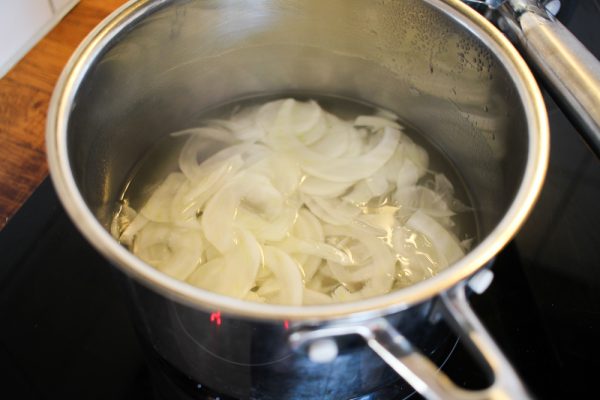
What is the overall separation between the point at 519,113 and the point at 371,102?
0.41 m

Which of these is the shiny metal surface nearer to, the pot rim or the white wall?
the pot rim

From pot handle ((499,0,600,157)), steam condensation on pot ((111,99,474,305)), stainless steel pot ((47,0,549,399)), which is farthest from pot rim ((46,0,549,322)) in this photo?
steam condensation on pot ((111,99,474,305))

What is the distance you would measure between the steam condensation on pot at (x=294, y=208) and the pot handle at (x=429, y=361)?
0.23 meters

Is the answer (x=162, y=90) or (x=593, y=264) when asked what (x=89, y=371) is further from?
(x=593, y=264)

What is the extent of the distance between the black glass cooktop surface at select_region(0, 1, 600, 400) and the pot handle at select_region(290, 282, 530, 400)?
10.3 inches

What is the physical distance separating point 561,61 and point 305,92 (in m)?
0.47

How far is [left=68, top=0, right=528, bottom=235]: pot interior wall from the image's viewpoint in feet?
2.64

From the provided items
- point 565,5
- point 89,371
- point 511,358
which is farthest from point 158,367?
point 565,5

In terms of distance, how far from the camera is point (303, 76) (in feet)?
3.61

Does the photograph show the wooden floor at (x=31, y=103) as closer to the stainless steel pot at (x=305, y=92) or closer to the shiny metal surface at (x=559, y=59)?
the stainless steel pot at (x=305, y=92)

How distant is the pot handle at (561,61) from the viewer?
764 millimetres

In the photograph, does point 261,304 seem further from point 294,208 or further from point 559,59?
point 559,59

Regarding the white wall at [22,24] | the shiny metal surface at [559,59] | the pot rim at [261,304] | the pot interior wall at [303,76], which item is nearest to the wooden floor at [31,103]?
the white wall at [22,24]

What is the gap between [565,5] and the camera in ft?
3.84
